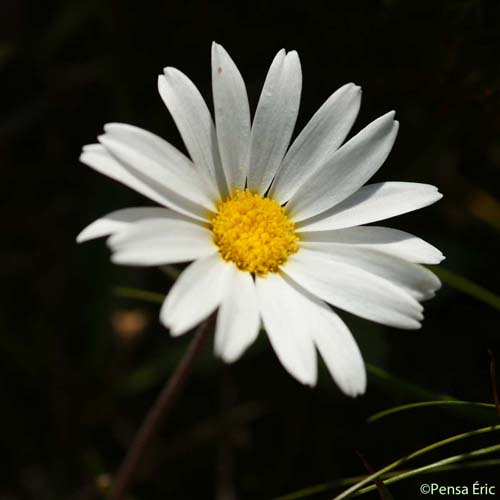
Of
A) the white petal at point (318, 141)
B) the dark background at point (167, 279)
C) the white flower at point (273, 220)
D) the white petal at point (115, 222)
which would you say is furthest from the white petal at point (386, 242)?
the dark background at point (167, 279)

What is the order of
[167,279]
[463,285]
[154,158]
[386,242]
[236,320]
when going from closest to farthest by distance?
[236,320], [154,158], [386,242], [463,285], [167,279]

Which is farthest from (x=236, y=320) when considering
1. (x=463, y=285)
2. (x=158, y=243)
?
(x=463, y=285)

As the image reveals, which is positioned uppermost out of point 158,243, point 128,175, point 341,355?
point 128,175

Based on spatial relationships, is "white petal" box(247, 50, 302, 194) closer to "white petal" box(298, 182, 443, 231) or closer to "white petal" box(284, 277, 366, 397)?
"white petal" box(298, 182, 443, 231)

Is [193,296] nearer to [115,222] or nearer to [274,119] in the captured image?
[115,222]

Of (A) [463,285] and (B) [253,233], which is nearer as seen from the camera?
(B) [253,233]

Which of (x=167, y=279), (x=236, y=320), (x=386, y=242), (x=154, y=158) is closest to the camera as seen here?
(x=236, y=320)

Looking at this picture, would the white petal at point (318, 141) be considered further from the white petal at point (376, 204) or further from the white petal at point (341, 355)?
the white petal at point (341, 355)
